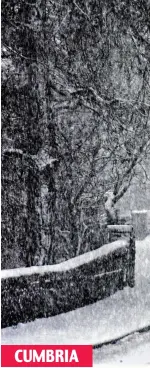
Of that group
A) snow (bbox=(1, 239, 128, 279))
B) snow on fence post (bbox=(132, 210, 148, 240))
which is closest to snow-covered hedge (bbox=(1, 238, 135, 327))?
snow (bbox=(1, 239, 128, 279))

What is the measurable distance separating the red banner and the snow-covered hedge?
2.56m

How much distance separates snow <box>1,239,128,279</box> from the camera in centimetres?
904

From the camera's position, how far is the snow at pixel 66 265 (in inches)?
356

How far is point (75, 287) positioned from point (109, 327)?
1.18 metres

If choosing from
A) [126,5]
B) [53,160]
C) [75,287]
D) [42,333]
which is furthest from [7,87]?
[42,333]

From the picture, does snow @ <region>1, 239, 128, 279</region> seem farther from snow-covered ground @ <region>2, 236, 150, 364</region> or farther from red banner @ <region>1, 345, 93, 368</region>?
red banner @ <region>1, 345, 93, 368</region>

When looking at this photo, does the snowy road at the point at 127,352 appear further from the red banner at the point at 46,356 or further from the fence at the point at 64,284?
the fence at the point at 64,284

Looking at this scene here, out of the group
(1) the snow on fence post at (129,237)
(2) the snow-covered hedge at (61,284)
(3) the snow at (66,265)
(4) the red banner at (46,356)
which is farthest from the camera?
(1) the snow on fence post at (129,237)

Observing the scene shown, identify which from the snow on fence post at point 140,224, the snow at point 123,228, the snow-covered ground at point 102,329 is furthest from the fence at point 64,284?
the snow on fence post at point 140,224

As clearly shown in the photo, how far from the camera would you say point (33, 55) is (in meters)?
10.8

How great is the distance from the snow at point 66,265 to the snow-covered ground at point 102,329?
794mm

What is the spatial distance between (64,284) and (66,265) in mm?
354

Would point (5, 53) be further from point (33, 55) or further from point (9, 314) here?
point (9, 314)

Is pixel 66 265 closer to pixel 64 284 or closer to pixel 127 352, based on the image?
pixel 64 284
